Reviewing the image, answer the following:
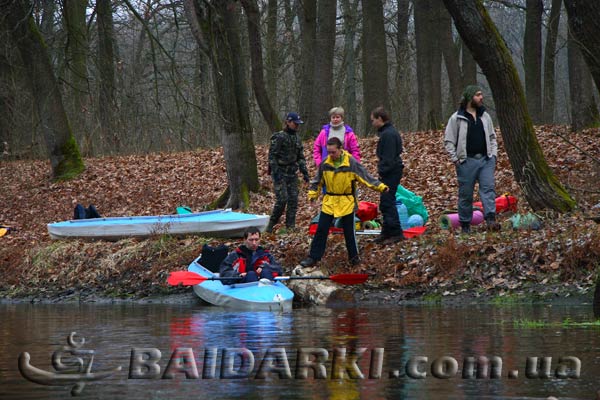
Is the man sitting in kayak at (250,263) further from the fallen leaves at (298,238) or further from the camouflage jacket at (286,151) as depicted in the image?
the camouflage jacket at (286,151)

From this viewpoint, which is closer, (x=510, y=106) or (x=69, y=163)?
(x=510, y=106)

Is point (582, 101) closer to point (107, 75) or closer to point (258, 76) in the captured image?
point (258, 76)

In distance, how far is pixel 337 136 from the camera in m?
16.5

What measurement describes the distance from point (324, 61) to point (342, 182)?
12.2 m

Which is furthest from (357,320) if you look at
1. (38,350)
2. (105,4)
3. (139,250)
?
(105,4)

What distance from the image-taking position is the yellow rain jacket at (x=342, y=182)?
15.4m

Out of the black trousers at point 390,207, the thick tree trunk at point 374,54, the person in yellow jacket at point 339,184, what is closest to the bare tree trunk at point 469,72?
the thick tree trunk at point 374,54

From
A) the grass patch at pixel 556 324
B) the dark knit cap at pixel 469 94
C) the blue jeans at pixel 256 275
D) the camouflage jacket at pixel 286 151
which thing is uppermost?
the dark knit cap at pixel 469 94

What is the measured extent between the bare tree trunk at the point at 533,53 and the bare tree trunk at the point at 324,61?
17.5 feet

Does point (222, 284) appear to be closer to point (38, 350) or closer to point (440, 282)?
point (440, 282)

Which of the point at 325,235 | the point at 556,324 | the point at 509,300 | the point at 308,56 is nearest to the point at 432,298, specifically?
the point at 509,300

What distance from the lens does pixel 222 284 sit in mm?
15531

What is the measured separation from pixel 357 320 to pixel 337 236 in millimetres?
4618

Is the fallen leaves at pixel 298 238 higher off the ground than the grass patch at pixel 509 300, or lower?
higher
